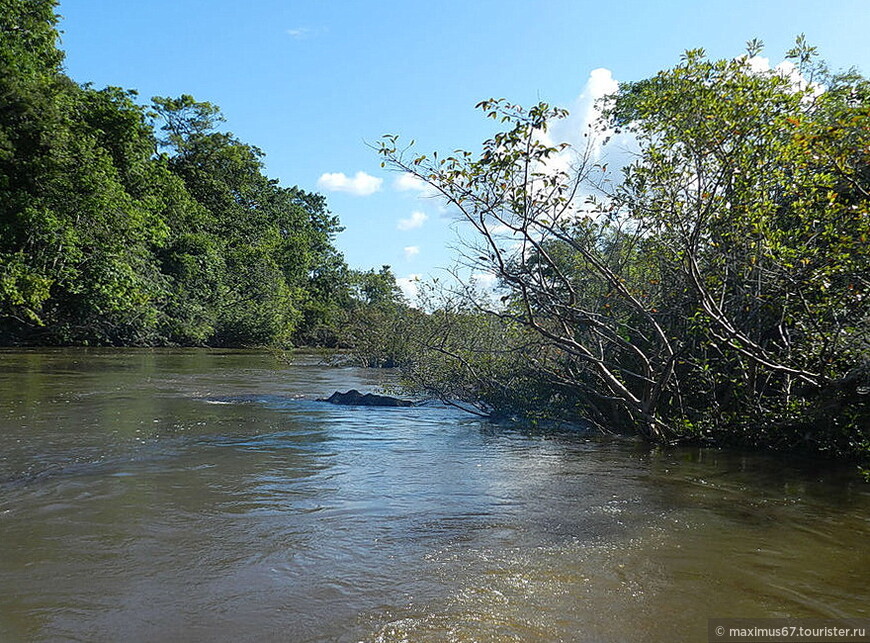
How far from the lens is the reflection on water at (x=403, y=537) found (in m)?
3.59

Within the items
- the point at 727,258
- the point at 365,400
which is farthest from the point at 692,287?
the point at 365,400

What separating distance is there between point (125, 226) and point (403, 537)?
20931 millimetres

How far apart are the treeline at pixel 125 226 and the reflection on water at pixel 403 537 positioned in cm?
1298

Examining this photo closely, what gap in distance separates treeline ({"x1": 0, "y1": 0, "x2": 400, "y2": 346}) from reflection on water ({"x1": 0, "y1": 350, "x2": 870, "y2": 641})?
1298cm

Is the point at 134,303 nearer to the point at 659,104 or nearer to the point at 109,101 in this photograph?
the point at 109,101

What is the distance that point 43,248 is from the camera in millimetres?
20438

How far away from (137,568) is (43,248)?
63.5ft

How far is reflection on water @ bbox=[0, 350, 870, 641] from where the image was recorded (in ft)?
11.8

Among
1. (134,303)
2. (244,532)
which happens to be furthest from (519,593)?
(134,303)

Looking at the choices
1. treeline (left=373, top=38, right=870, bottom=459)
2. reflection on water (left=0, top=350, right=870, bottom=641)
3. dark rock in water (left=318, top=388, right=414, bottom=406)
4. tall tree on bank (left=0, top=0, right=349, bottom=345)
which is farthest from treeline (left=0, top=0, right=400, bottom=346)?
treeline (left=373, top=38, right=870, bottom=459)

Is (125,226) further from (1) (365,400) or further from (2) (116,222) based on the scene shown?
(1) (365,400)

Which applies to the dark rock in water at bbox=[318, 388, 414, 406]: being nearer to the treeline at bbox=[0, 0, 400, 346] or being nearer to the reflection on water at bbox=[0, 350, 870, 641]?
the reflection on water at bbox=[0, 350, 870, 641]

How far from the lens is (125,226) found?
74.5ft

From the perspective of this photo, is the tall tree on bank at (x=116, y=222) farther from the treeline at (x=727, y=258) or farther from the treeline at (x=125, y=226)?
the treeline at (x=727, y=258)
